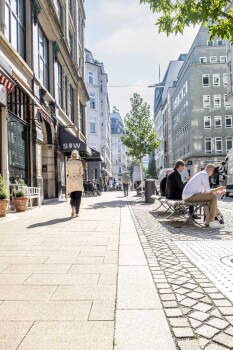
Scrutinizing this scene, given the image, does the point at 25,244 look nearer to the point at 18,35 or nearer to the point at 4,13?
the point at 4,13

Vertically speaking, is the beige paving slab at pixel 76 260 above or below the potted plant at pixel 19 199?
below

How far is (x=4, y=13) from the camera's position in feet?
38.9

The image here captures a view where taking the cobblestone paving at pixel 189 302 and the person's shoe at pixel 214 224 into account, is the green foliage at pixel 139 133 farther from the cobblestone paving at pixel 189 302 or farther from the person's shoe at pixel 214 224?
the cobblestone paving at pixel 189 302

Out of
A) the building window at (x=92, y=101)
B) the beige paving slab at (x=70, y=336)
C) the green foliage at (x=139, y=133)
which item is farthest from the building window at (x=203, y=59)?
the beige paving slab at (x=70, y=336)

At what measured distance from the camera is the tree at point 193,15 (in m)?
4.42

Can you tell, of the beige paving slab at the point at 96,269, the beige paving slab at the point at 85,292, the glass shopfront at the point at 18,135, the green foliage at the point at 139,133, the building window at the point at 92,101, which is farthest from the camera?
the building window at the point at 92,101

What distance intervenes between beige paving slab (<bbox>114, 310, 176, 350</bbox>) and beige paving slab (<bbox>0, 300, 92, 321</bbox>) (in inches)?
12.5

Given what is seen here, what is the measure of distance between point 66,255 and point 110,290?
1733 millimetres

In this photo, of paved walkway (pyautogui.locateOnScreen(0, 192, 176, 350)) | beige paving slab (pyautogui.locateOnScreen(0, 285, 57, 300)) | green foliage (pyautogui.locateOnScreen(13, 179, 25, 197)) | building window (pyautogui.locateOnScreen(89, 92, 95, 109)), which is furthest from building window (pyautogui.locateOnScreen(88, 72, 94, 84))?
beige paving slab (pyautogui.locateOnScreen(0, 285, 57, 300))

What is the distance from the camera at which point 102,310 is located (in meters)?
2.80

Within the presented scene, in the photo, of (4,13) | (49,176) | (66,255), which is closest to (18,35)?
(4,13)

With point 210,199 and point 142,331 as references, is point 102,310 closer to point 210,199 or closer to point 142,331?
point 142,331

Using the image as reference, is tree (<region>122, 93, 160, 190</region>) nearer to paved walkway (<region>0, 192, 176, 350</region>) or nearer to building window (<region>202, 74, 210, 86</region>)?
paved walkway (<region>0, 192, 176, 350</region>)

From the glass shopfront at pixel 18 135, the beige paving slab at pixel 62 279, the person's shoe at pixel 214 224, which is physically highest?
the glass shopfront at pixel 18 135
